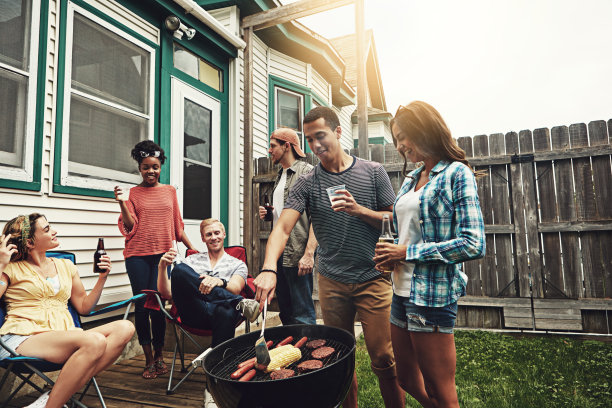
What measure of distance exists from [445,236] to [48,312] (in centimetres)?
267

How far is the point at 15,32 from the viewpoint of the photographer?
310 cm

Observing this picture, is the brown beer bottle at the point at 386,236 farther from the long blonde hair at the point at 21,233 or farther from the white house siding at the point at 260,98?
the white house siding at the point at 260,98

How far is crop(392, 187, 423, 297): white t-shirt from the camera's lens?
5.13 ft

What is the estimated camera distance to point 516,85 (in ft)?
104

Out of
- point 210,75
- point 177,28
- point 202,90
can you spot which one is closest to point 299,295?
point 202,90

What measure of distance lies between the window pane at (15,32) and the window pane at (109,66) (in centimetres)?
46

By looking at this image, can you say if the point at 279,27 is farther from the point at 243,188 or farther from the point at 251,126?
the point at 243,188

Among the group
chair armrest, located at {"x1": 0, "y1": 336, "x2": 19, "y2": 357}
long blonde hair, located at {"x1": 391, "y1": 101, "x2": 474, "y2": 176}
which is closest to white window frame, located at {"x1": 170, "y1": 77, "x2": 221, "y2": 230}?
chair armrest, located at {"x1": 0, "y1": 336, "x2": 19, "y2": 357}

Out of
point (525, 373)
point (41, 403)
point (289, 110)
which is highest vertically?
point (289, 110)

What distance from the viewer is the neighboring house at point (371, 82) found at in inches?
473

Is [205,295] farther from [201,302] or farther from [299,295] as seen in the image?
[299,295]

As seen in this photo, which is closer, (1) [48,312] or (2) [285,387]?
(2) [285,387]

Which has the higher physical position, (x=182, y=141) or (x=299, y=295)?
(x=182, y=141)

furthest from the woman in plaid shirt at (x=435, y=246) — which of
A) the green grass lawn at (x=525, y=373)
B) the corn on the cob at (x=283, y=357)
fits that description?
the green grass lawn at (x=525, y=373)
